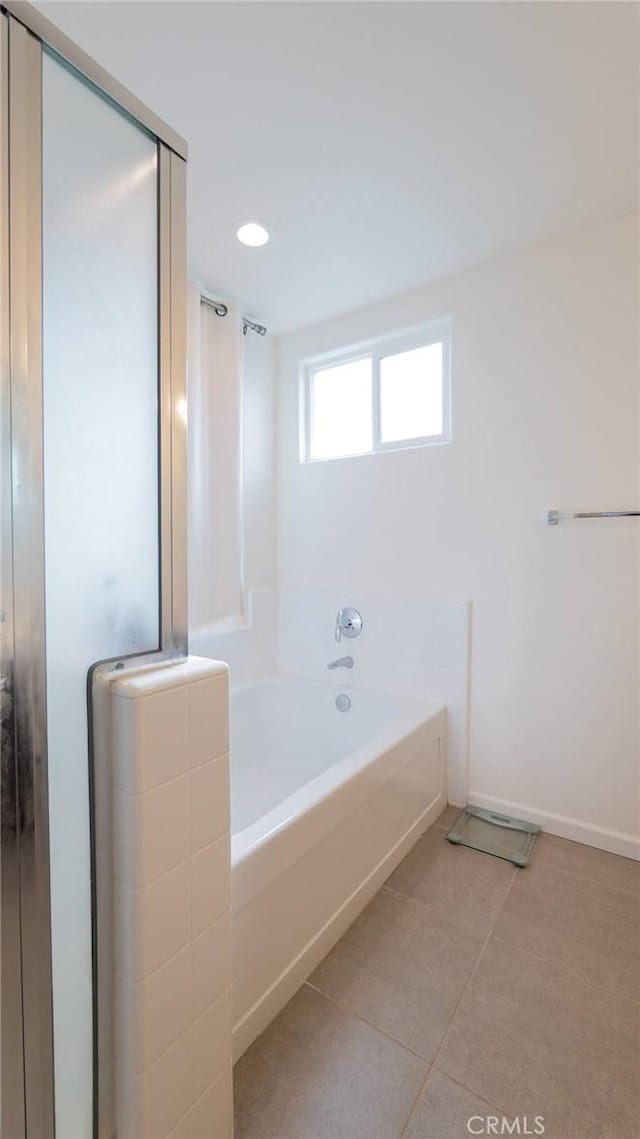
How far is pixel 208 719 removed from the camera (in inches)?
33.9

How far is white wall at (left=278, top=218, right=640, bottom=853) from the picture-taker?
1.86m

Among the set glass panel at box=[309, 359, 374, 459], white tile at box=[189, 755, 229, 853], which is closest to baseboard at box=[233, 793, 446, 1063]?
white tile at box=[189, 755, 229, 853]

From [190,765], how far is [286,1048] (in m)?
0.92

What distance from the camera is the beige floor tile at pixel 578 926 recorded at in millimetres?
1379

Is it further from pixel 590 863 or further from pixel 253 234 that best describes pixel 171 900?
pixel 253 234

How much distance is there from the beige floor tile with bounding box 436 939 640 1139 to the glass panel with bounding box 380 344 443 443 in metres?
2.17

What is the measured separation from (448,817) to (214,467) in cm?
201

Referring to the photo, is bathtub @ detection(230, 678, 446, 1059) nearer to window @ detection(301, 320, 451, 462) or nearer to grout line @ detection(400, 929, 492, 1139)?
grout line @ detection(400, 929, 492, 1139)

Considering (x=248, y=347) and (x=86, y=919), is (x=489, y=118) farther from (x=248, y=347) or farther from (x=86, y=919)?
(x=86, y=919)

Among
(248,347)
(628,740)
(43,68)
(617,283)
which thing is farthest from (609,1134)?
(248,347)

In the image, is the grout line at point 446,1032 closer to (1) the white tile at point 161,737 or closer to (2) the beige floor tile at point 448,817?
(2) the beige floor tile at point 448,817

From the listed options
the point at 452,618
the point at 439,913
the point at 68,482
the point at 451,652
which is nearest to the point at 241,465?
the point at 452,618

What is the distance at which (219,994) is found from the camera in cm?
90

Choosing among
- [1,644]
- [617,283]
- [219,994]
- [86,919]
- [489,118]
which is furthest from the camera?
[617,283]
